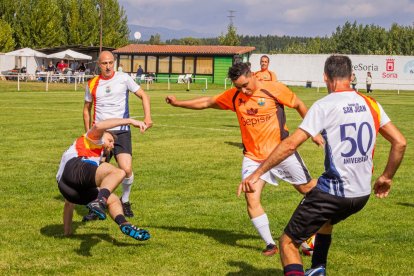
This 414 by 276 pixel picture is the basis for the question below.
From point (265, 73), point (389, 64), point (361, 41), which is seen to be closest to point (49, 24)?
point (389, 64)

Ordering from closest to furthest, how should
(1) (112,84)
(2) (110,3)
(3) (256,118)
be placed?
(3) (256,118), (1) (112,84), (2) (110,3)

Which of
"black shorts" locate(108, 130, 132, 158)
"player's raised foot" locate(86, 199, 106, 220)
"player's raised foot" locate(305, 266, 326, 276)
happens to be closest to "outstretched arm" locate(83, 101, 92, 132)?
"black shorts" locate(108, 130, 132, 158)

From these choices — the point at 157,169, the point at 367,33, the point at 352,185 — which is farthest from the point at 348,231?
the point at 367,33

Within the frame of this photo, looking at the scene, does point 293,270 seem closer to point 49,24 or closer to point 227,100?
point 227,100

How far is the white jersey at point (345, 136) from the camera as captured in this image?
579 centimetres

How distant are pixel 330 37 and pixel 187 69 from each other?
47109 millimetres

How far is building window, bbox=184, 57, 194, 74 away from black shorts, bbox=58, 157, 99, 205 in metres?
69.4

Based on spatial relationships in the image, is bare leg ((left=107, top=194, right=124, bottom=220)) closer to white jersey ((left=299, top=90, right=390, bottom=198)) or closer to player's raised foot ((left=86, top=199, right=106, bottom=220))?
player's raised foot ((left=86, top=199, right=106, bottom=220))

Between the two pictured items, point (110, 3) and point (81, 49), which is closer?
point (81, 49)

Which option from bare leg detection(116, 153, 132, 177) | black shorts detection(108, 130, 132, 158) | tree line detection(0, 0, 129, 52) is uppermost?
tree line detection(0, 0, 129, 52)

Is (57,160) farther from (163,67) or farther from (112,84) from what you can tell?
(163,67)

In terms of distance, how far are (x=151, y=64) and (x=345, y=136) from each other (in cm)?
7398

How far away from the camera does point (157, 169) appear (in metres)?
15.0

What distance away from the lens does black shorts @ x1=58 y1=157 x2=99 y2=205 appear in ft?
26.7
